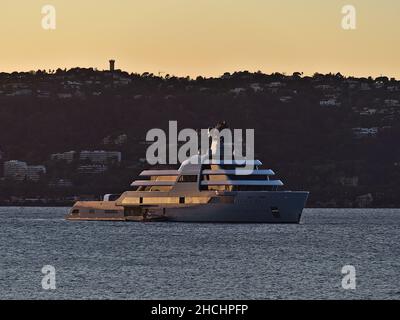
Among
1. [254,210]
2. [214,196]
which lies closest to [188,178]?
[214,196]

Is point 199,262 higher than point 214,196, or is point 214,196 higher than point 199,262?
point 199,262

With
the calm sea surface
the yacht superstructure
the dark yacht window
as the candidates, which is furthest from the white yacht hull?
the dark yacht window

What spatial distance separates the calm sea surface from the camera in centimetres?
6419

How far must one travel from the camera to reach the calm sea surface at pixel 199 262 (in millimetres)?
64188

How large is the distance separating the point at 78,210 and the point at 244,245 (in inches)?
2070

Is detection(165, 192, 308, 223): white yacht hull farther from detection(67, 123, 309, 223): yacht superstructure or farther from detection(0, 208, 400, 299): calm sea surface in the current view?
detection(0, 208, 400, 299): calm sea surface

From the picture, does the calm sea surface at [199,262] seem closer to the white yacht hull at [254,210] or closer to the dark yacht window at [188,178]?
the white yacht hull at [254,210]

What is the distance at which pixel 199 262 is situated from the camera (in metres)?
83.6

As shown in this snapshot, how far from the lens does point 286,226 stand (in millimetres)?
138000

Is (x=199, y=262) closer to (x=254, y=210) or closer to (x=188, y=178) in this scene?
(x=254, y=210)

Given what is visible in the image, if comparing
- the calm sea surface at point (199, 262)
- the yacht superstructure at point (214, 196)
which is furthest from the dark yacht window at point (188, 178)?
the calm sea surface at point (199, 262)

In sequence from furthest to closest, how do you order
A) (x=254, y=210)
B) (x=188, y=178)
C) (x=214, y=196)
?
(x=188, y=178) → (x=214, y=196) → (x=254, y=210)

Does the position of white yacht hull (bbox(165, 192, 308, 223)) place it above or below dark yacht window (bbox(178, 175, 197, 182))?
below
